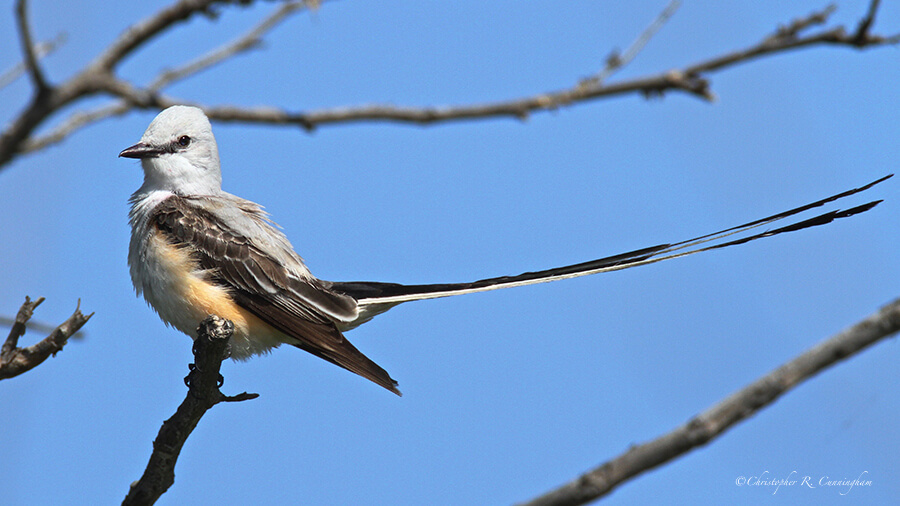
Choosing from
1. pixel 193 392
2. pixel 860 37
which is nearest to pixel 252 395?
pixel 193 392

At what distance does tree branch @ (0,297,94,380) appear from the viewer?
3.26 metres

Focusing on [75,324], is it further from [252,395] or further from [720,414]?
[720,414]

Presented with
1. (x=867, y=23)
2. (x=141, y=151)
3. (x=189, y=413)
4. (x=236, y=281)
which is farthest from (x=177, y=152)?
(x=867, y=23)

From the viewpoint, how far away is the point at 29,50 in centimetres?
298

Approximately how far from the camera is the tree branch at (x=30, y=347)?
128 inches

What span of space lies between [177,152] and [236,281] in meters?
1.11

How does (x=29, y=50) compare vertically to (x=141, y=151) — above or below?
below

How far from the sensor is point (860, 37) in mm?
3982

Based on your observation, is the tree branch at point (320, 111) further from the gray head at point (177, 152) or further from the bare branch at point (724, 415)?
the bare branch at point (724, 415)

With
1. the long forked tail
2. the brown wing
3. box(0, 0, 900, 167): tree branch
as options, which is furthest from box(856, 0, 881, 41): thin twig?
the brown wing

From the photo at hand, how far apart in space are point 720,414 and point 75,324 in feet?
8.44

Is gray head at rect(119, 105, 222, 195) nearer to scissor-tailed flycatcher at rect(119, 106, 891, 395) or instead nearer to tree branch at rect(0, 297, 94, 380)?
scissor-tailed flycatcher at rect(119, 106, 891, 395)

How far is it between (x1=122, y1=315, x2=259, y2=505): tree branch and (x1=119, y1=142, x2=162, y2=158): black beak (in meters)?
1.72

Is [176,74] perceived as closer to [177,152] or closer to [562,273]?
[177,152]
